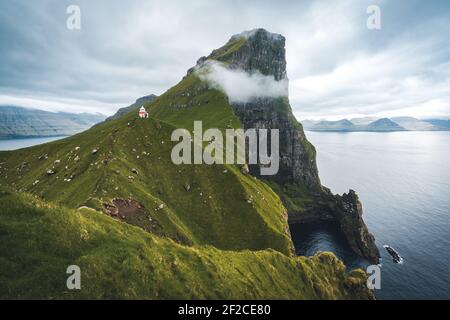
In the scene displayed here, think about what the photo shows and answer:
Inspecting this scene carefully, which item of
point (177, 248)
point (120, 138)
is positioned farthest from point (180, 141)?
point (177, 248)

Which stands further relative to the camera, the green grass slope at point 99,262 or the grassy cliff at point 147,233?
the grassy cliff at point 147,233

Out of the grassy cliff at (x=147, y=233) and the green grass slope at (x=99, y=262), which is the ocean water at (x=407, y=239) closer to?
the grassy cliff at (x=147, y=233)

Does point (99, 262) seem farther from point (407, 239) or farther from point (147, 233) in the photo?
point (407, 239)

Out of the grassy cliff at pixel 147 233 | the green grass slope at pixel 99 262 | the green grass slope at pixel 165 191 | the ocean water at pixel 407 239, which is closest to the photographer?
the green grass slope at pixel 99 262

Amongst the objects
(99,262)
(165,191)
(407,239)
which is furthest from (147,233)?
(407,239)

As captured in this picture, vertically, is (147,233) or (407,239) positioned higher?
(147,233)

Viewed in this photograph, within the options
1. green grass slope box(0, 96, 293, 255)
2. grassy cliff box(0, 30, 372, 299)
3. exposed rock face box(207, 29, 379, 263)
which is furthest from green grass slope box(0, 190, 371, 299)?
exposed rock face box(207, 29, 379, 263)

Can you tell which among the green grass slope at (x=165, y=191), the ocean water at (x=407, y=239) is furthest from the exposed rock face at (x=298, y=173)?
the green grass slope at (x=165, y=191)
